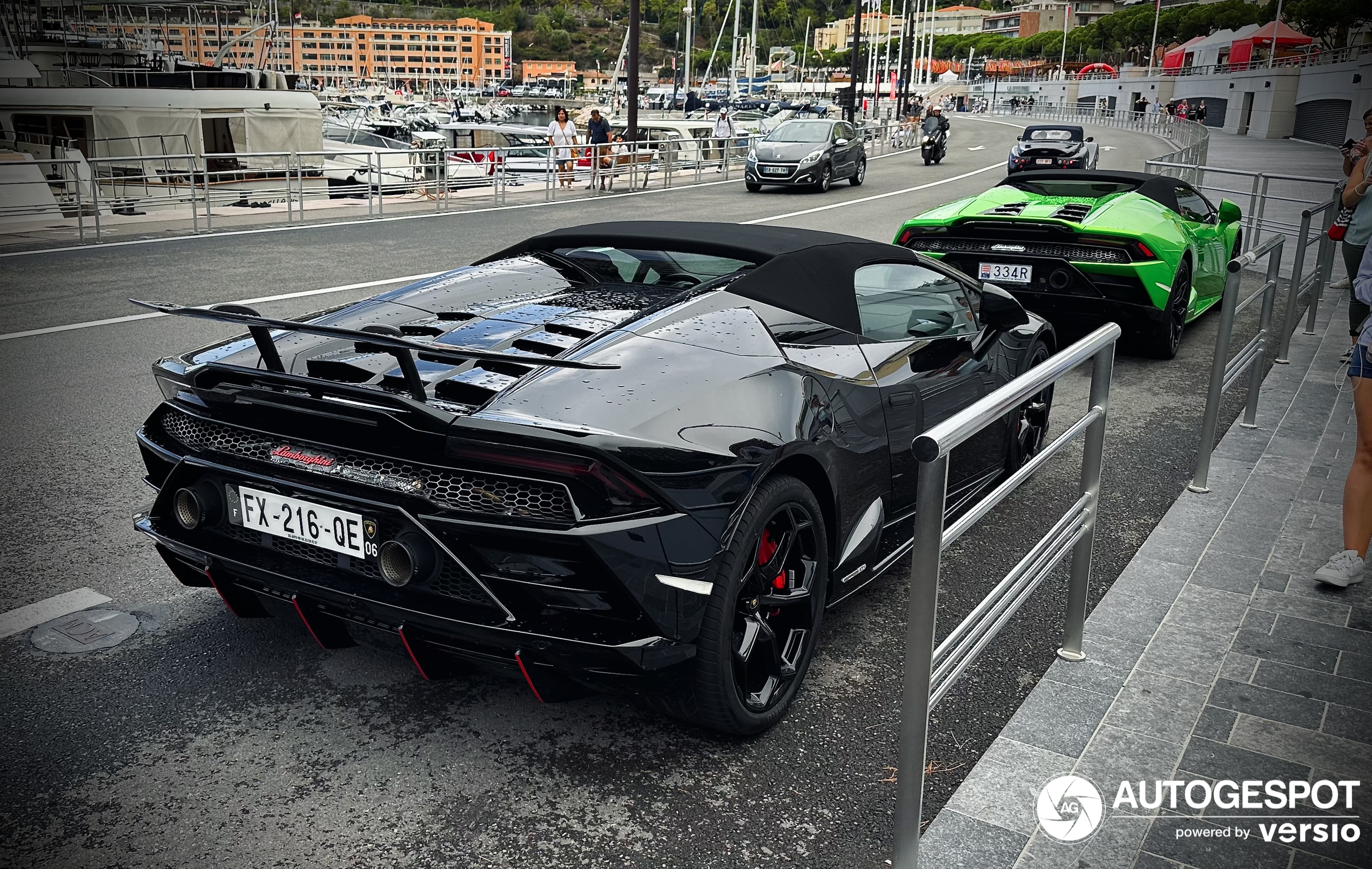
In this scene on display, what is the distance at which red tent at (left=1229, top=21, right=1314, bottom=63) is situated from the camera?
64.8 m

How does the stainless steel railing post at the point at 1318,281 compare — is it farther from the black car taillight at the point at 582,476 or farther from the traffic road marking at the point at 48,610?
the traffic road marking at the point at 48,610

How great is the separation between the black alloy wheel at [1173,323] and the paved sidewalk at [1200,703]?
3.00 metres

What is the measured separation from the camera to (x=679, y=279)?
3918mm

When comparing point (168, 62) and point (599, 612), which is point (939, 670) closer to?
point (599, 612)

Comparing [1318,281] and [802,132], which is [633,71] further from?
[1318,281]

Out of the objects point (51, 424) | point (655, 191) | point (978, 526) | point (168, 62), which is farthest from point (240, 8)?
point (978, 526)

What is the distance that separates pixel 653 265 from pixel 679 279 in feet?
0.58

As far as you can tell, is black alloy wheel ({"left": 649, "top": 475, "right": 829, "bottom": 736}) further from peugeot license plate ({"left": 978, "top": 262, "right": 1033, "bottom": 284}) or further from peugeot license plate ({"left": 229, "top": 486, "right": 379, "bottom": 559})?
peugeot license plate ({"left": 978, "top": 262, "right": 1033, "bottom": 284})

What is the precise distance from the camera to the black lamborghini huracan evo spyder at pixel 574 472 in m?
2.69

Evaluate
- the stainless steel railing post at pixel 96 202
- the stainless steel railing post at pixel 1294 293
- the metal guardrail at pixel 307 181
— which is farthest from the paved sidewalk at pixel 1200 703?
the stainless steel railing post at pixel 96 202

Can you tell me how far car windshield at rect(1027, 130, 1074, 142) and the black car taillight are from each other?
26.0 meters

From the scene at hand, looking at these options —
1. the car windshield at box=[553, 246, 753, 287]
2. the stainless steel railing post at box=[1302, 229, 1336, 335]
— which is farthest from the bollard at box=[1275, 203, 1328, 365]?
the car windshield at box=[553, 246, 753, 287]

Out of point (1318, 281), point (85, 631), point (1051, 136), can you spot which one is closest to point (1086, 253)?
point (1318, 281)

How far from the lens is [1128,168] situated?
29.2 m
